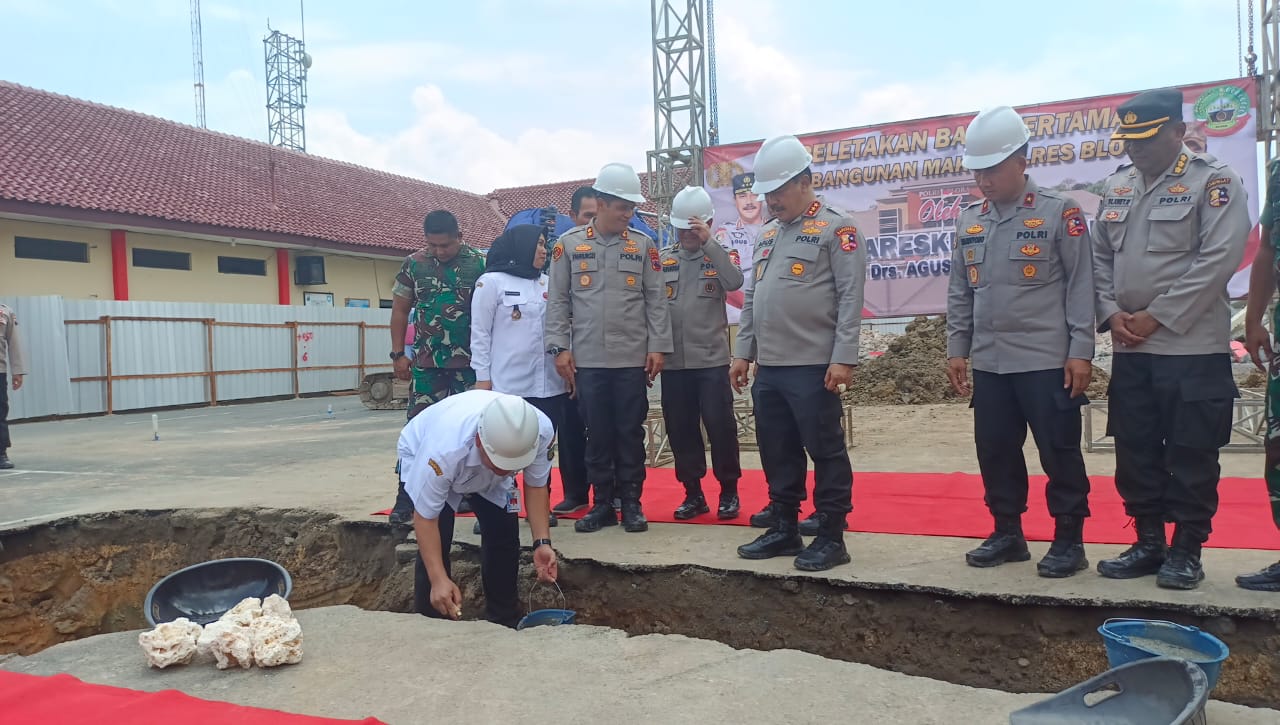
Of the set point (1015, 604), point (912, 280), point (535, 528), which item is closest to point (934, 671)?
point (1015, 604)

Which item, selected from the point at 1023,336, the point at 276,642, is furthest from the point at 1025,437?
the point at 276,642

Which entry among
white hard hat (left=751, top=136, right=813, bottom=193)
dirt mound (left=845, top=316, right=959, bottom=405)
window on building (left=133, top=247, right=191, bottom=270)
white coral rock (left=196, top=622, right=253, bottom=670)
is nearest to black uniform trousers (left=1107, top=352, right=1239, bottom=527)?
white hard hat (left=751, top=136, right=813, bottom=193)

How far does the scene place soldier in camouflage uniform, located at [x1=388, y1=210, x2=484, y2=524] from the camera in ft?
14.5

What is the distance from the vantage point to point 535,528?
308cm

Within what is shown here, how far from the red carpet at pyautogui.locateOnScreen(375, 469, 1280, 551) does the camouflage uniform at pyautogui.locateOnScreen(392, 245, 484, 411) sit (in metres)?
0.75

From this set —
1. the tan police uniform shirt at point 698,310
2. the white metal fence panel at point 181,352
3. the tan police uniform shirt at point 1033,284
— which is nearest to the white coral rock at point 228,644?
the tan police uniform shirt at point 698,310

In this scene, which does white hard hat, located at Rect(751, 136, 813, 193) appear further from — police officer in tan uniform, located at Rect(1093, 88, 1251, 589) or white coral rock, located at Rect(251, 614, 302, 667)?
white coral rock, located at Rect(251, 614, 302, 667)

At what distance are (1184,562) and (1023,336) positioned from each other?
2.90ft

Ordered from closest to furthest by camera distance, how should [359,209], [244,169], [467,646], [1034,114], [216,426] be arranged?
1. [467,646]
2. [1034,114]
3. [216,426]
4. [244,169]
5. [359,209]

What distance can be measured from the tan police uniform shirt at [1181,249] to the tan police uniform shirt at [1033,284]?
0.37 ft

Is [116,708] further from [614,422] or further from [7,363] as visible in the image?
[7,363]

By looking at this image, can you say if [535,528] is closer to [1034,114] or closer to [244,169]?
[1034,114]

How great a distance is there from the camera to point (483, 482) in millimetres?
3080

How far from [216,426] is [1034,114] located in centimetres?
982
